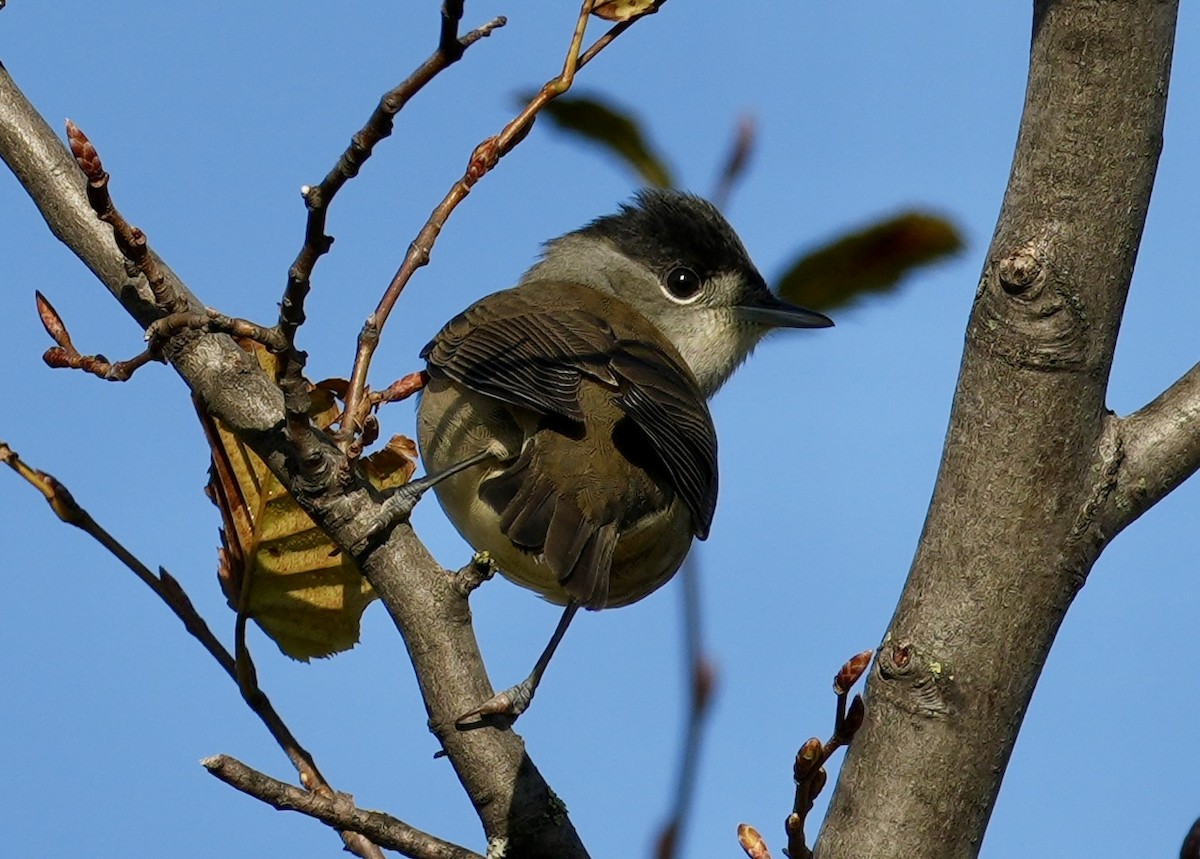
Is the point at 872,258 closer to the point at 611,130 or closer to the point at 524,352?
the point at 611,130

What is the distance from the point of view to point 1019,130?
7.68ft

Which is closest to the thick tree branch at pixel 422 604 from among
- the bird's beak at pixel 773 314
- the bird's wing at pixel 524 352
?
the bird's wing at pixel 524 352

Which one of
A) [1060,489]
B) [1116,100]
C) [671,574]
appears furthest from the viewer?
[671,574]

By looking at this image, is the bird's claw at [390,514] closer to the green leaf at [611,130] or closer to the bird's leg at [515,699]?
the bird's leg at [515,699]

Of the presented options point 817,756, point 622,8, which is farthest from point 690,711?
point 622,8

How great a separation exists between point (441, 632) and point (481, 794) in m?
0.34

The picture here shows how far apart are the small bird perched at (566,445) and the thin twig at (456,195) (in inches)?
27.0

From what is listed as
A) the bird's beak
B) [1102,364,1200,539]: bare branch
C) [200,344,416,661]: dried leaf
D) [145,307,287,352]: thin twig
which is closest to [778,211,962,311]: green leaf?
[1102,364,1200,539]: bare branch

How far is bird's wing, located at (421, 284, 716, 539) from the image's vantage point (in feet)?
13.4

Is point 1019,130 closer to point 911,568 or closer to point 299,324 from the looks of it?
point 911,568

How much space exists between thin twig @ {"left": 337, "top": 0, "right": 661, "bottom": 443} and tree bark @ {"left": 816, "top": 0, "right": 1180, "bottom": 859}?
0.79m

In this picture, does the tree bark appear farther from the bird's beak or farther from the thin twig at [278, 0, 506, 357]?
the bird's beak

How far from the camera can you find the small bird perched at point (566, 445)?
3.76 meters

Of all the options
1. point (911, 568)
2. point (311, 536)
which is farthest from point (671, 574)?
point (911, 568)
